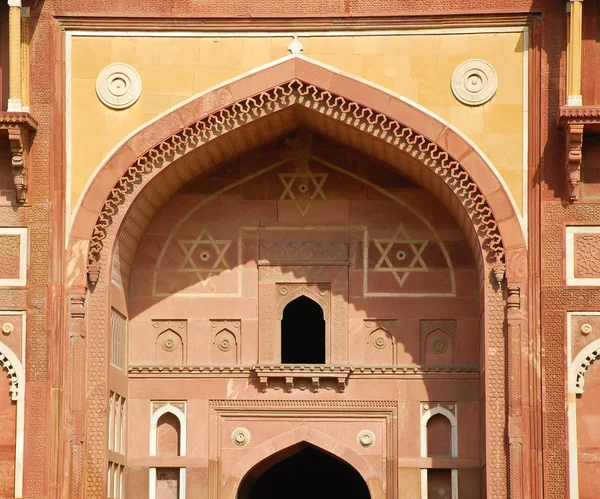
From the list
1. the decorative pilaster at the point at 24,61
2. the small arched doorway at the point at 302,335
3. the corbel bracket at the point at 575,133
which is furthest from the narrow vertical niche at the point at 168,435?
the corbel bracket at the point at 575,133

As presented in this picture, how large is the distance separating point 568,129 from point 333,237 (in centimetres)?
281

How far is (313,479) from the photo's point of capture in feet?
62.8

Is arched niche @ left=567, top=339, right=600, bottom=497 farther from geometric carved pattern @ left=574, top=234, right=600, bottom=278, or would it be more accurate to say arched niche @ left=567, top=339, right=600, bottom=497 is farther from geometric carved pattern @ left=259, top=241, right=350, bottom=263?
geometric carved pattern @ left=259, top=241, right=350, bottom=263

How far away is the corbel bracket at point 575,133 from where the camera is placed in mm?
12969

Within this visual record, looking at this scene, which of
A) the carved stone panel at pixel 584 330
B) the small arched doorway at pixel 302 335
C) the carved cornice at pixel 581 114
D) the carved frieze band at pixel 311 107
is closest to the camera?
the carved cornice at pixel 581 114

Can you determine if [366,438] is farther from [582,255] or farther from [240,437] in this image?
[582,255]

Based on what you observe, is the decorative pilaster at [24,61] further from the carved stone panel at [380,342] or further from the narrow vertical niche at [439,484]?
the narrow vertical niche at [439,484]

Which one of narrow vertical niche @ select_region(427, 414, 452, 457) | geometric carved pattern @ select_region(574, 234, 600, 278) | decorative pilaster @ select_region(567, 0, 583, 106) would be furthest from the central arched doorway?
decorative pilaster @ select_region(567, 0, 583, 106)

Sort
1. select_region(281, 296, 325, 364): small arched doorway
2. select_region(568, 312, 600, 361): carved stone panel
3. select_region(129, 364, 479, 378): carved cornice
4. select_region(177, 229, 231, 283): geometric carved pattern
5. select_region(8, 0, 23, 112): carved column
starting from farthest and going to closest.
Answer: select_region(281, 296, 325, 364): small arched doorway, select_region(177, 229, 231, 283): geometric carved pattern, select_region(129, 364, 479, 378): carved cornice, select_region(8, 0, 23, 112): carved column, select_region(568, 312, 600, 361): carved stone panel

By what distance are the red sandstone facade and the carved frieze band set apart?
0.07ft

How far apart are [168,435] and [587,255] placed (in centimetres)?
440

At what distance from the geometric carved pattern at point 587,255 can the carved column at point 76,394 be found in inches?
173

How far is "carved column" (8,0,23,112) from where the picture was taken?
44.0ft

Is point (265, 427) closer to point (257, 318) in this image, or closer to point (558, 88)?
point (257, 318)
